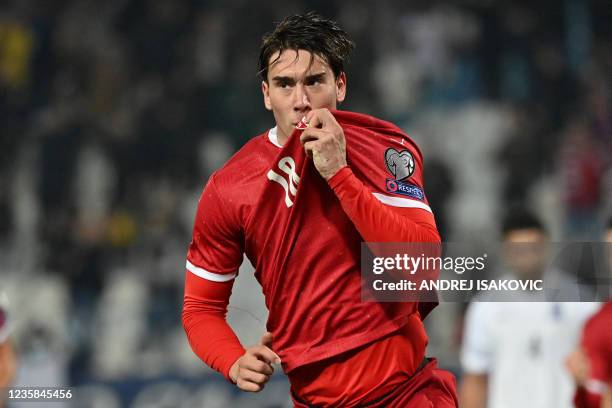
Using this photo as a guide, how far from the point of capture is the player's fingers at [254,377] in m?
3.00

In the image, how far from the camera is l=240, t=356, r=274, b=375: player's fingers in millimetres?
3006

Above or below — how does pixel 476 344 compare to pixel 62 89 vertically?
below

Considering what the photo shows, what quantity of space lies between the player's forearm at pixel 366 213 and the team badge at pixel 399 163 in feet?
0.71

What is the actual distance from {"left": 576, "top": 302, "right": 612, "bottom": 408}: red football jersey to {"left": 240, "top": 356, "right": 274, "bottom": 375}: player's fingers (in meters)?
0.88

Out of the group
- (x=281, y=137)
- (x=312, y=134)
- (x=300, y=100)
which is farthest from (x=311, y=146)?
(x=281, y=137)

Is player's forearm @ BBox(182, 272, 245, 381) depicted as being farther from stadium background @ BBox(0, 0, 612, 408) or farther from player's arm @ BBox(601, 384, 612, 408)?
stadium background @ BBox(0, 0, 612, 408)

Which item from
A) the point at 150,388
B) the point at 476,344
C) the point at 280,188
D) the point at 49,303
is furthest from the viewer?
the point at 49,303

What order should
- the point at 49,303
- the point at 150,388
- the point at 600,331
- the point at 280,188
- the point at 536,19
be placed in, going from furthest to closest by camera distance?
the point at 536,19, the point at 49,303, the point at 150,388, the point at 280,188, the point at 600,331

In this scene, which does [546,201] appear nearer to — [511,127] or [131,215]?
[511,127]

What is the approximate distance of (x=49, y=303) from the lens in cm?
815

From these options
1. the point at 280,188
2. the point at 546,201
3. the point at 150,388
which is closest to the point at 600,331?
the point at 280,188

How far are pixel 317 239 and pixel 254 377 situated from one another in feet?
1.45

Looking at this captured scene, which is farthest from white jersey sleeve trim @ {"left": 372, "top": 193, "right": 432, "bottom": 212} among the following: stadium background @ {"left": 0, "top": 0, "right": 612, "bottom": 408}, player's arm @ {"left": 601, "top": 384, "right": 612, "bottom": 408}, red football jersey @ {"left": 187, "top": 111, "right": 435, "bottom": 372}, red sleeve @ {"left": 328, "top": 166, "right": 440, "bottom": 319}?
stadium background @ {"left": 0, "top": 0, "right": 612, "bottom": 408}

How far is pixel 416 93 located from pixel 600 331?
6464 mm
